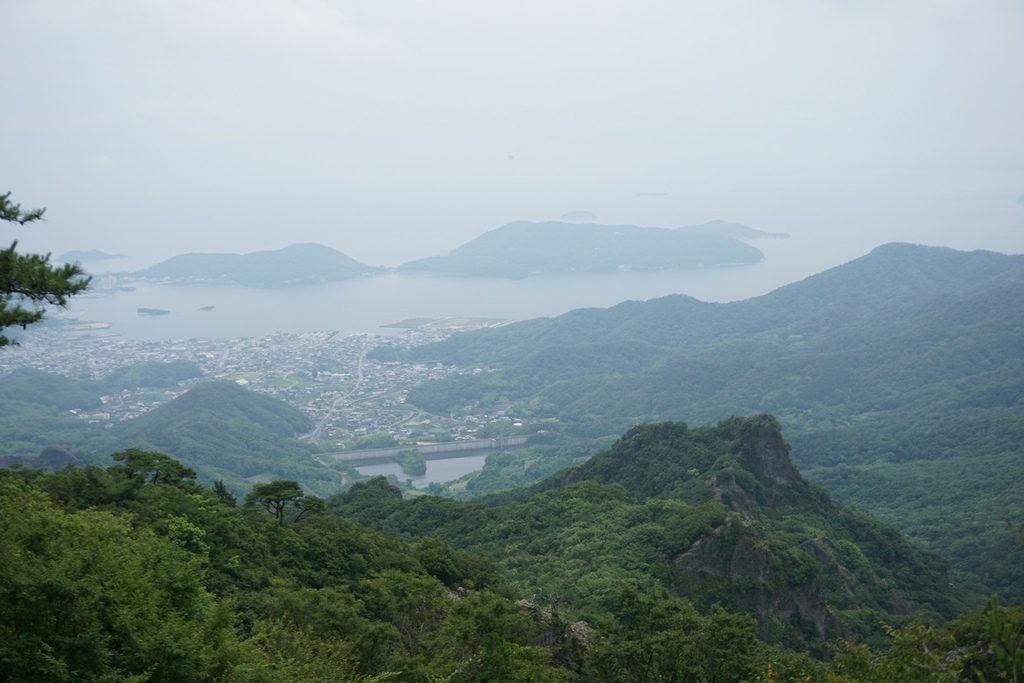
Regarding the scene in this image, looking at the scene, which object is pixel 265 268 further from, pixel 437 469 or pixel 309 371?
pixel 437 469

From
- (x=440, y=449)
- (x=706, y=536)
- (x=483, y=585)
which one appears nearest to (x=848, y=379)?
(x=440, y=449)

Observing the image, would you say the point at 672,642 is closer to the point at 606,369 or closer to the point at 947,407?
the point at 947,407

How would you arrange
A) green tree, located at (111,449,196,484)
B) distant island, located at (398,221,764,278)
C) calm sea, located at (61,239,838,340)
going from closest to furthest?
green tree, located at (111,449,196,484) → calm sea, located at (61,239,838,340) → distant island, located at (398,221,764,278)

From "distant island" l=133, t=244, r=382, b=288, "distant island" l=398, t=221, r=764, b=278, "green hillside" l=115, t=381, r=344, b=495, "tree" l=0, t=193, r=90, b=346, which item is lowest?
"green hillside" l=115, t=381, r=344, b=495

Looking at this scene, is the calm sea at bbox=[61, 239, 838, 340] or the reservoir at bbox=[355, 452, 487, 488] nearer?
the reservoir at bbox=[355, 452, 487, 488]

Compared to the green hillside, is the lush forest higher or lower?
higher

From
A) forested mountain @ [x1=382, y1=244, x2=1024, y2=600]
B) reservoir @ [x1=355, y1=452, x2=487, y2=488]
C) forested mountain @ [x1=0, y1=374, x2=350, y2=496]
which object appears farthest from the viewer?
reservoir @ [x1=355, y1=452, x2=487, y2=488]

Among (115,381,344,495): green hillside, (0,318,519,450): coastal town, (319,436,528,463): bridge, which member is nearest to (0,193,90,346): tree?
(115,381,344,495): green hillside

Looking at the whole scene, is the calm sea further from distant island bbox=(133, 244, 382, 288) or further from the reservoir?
the reservoir
